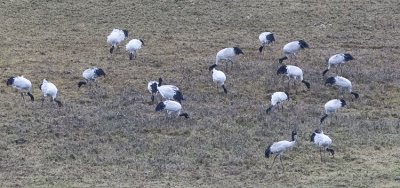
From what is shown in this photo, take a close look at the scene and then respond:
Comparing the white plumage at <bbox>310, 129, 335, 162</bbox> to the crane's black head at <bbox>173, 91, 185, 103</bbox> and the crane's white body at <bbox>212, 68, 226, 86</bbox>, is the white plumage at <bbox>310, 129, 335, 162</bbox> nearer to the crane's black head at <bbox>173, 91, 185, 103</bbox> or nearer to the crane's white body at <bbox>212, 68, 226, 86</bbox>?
the crane's black head at <bbox>173, 91, 185, 103</bbox>

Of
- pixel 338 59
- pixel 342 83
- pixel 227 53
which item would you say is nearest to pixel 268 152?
pixel 342 83

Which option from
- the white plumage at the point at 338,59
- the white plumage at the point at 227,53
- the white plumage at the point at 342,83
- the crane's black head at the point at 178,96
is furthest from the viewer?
the white plumage at the point at 227,53

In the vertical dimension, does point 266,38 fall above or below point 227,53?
above

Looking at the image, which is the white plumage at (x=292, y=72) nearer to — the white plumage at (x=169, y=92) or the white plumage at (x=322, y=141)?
the white plumage at (x=169, y=92)

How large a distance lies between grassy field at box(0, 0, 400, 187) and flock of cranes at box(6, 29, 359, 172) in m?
0.26

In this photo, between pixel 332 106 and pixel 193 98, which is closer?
pixel 332 106

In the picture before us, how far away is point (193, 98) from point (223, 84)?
3.44 feet

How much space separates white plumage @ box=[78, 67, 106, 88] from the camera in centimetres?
2347

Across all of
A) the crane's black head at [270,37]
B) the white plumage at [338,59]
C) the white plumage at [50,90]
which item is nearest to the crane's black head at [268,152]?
the white plumage at [50,90]

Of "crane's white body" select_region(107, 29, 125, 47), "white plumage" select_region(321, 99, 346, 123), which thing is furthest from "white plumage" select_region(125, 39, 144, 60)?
"white plumage" select_region(321, 99, 346, 123)

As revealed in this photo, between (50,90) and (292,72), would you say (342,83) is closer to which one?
(292,72)

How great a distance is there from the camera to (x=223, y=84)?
77.1ft

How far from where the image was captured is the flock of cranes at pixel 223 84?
18.6 metres

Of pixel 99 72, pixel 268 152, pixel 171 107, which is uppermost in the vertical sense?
pixel 99 72
